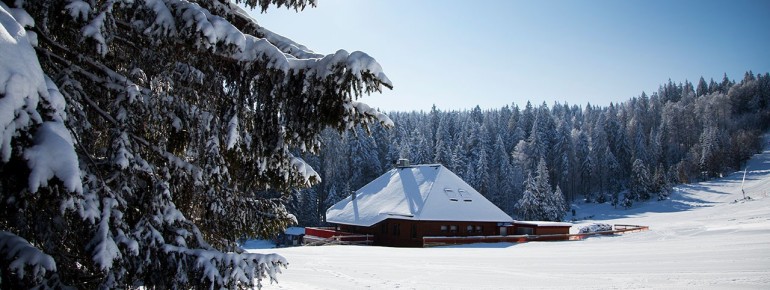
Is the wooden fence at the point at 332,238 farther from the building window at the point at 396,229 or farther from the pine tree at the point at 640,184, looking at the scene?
the pine tree at the point at 640,184

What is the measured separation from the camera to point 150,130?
476 cm

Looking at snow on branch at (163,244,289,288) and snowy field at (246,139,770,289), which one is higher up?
snow on branch at (163,244,289,288)

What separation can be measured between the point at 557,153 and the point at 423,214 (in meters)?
68.3

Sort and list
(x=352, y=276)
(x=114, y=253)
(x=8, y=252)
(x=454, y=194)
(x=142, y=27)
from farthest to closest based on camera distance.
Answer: (x=454, y=194)
(x=352, y=276)
(x=142, y=27)
(x=114, y=253)
(x=8, y=252)

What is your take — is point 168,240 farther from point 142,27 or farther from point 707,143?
point 707,143

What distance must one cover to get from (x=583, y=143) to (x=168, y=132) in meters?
101

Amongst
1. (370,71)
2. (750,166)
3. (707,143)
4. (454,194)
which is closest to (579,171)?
(707,143)

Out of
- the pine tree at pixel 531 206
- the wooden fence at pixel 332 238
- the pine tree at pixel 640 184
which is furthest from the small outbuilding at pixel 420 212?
the pine tree at pixel 640 184

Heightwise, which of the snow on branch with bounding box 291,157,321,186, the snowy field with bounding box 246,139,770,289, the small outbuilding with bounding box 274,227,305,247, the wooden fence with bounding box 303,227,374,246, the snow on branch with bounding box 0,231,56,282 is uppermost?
the snow on branch with bounding box 291,157,321,186

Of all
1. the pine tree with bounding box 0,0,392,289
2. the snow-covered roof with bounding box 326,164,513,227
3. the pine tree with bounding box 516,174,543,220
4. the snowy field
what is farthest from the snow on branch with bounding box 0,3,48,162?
the pine tree with bounding box 516,174,543,220

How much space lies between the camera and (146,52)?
4367 mm

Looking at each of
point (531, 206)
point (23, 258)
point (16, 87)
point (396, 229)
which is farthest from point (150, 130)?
point (531, 206)

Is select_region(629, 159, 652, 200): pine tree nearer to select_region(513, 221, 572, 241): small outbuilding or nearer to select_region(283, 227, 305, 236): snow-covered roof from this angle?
select_region(513, 221, 572, 241): small outbuilding

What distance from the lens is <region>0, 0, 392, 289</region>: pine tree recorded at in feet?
8.63
